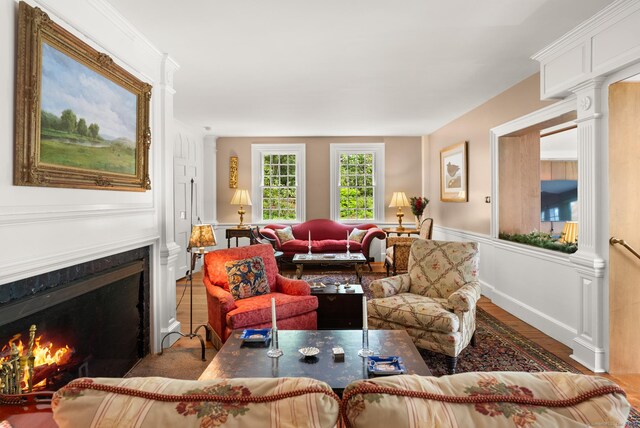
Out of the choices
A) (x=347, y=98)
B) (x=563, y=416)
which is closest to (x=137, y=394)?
(x=563, y=416)

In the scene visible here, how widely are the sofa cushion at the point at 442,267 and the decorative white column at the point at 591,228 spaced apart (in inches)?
32.9

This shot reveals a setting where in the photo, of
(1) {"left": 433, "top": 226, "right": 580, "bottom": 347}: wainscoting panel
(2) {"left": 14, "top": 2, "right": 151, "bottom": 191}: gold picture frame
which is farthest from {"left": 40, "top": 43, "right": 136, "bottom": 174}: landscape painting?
(1) {"left": 433, "top": 226, "right": 580, "bottom": 347}: wainscoting panel

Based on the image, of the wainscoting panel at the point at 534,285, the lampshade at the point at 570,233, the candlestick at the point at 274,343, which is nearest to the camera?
the candlestick at the point at 274,343

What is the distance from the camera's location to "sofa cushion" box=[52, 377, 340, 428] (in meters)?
0.63

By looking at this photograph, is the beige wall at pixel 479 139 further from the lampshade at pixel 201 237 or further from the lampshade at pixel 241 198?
the lampshade at pixel 241 198

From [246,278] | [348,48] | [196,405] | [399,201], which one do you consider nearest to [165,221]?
[246,278]

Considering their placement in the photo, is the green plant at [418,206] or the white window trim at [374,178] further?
the white window trim at [374,178]

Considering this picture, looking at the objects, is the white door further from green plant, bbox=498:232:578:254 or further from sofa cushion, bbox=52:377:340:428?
sofa cushion, bbox=52:377:340:428

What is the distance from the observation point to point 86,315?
7.80 feet

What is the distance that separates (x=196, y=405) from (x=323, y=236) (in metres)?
6.73

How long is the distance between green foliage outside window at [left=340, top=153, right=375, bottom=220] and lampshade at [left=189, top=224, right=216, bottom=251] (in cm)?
464

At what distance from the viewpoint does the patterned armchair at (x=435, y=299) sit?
2.74 m

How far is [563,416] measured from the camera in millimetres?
640

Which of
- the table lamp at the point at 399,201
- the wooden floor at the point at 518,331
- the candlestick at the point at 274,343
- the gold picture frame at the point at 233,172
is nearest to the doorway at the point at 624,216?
the wooden floor at the point at 518,331
